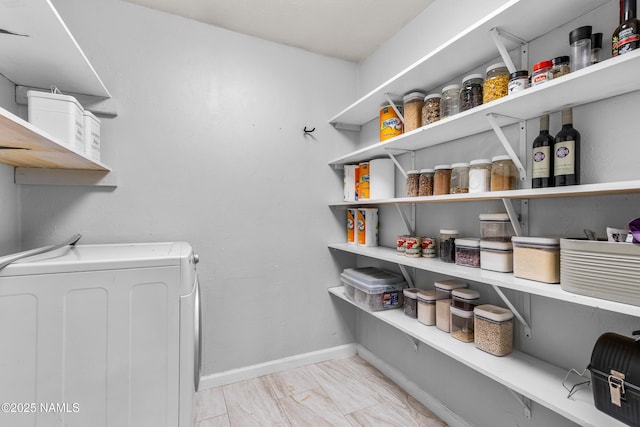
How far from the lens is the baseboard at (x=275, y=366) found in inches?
76.2

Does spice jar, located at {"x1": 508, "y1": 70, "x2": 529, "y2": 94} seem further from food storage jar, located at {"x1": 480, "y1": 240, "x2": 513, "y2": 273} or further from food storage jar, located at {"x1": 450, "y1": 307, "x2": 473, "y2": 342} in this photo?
food storage jar, located at {"x1": 450, "y1": 307, "x2": 473, "y2": 342}

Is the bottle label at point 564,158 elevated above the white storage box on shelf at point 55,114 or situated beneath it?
situated beneath

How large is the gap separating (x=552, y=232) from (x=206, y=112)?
2.00 m

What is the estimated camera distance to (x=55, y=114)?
1.25 m

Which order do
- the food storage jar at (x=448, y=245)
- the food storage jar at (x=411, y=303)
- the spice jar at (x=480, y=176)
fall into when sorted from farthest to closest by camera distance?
the food storage jar at (x=411, y=303), the food storage jar at (x=448, y=245), the spice jar at (x=480, y=176)

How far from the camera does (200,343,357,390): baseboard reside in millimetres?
1934

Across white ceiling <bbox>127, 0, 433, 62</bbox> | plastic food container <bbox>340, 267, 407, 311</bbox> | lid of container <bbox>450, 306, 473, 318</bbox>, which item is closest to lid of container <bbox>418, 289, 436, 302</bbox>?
lid of container <bbox>450, 306, 473, 318</bbox>

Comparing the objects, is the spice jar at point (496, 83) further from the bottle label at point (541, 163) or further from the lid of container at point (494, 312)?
the lid of container at point (494, 312)

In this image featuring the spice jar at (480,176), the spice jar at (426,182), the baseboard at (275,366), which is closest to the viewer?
the spice jar at (480,176)

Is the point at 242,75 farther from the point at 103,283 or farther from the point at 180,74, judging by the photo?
the point at 103,283

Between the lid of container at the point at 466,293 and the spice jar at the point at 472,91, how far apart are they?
2.80 ft

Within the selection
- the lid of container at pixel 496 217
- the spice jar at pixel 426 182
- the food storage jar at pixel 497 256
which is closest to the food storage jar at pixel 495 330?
the food storage jar at pixel 497 256

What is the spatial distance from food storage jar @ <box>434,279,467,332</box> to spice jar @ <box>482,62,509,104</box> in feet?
2.95

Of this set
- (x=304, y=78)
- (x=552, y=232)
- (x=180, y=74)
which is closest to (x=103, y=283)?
(x=180, y=74)
